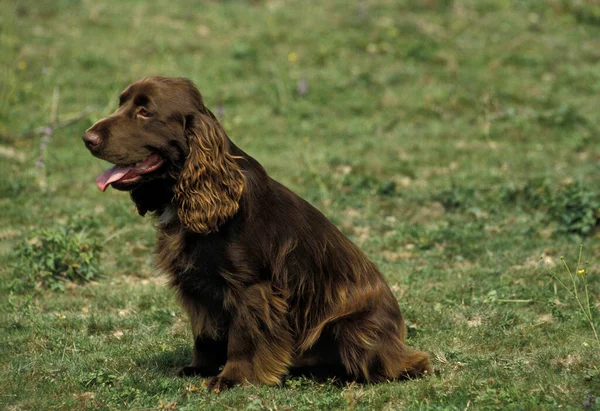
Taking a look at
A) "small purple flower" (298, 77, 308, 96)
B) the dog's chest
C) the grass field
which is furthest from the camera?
"small purple flower" (298, 77, 308, 96)

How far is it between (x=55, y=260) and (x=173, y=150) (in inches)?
118

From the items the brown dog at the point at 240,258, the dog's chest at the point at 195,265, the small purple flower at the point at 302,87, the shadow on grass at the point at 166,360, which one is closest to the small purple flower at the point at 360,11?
the small purple flower at the point at 302,87

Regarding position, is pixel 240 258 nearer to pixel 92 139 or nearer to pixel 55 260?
pixel 92 139

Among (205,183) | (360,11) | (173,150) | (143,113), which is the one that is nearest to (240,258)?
(205,183)

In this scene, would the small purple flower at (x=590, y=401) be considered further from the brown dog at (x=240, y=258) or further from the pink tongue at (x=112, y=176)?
the pink tongue at (x=112, y=176)

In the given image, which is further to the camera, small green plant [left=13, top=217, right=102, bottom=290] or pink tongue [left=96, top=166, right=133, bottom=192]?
small green plant [left=13, top=217, right=102, bottom=290]

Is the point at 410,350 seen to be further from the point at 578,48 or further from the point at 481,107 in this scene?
the point at 578,48

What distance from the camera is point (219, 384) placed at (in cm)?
477

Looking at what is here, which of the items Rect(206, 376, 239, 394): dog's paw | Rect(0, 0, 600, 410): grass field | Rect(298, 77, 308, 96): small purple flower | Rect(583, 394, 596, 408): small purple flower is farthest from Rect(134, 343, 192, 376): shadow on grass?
Rect(298, 77, 308, 96): small purple flower

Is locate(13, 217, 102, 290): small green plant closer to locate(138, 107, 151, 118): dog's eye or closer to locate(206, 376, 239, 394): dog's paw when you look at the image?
locate(206, 376, 239, 394): dog's paw

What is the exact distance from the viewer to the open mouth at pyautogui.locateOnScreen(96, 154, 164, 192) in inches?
181

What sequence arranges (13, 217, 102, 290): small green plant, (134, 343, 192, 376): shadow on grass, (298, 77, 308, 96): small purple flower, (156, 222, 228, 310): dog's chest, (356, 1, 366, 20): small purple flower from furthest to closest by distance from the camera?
(356, 1, 366, 20): small purple flower, (298, 77, 308, 96): small purple flower, (13, 217, 102, 290): small green plant, (134, 343, 192, 376): shadow on grass, (156, 222, 228, 310): dog's chest

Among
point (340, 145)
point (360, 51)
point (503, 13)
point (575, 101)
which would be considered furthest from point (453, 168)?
point (503, 13)

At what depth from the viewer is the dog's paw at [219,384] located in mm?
4750
